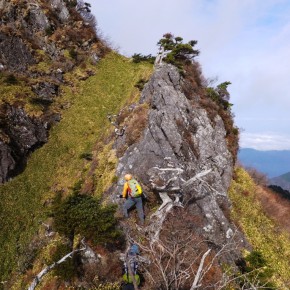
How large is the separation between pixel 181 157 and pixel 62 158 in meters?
9.67

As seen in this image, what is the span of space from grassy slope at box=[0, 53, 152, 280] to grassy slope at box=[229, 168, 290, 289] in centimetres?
1270

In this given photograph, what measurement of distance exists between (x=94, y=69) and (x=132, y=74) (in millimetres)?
4632

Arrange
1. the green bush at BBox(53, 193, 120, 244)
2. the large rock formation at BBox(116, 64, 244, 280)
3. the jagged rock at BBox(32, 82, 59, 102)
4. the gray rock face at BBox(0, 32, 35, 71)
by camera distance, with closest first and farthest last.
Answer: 1. the green bush at BBox(53, 193, 120, 244)
2. the large rock formation at BBox(116, 64, 244, 280)
3. the jagged rock at BBox(32, 82, 59, 102)
4. the gray rock face at BBox(0, 32, 35, 71)

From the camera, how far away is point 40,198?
19734 mm

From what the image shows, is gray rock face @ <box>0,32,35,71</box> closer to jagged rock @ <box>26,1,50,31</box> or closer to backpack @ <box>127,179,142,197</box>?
jagged rock @ <box>26,1,50,31</box>

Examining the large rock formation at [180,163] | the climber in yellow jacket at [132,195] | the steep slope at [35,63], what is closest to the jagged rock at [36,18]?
the steep slope at [35,63]

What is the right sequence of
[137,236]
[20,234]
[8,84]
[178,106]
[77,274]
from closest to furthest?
[77,274]
[137,236]
[20,234]
[178,106]
[8,84]

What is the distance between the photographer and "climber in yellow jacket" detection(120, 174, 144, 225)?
15.1 metres

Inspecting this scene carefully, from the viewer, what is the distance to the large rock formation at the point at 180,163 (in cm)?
1652

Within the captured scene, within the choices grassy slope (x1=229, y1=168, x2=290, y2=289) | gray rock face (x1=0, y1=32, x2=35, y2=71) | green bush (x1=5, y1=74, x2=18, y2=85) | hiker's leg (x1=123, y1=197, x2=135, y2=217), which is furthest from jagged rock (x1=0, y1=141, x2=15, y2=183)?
grassy slope (x1=229, y1=168, x2=290, y2=289)

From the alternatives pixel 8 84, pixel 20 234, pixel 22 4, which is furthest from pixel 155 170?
pixel 22 4

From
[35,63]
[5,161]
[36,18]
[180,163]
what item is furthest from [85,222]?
[36,18]

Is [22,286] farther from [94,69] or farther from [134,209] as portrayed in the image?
[94,69]

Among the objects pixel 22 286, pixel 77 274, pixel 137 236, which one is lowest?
pixel 22 286
